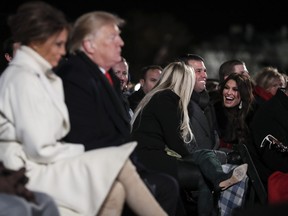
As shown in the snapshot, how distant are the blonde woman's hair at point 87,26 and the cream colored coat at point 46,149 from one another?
438mm

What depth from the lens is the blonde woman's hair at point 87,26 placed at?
4.81 meters

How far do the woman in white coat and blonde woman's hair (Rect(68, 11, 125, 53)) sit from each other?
26 centimetres

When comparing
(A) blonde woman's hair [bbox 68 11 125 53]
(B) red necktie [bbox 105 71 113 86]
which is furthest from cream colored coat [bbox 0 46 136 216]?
(B) red necktie [bbox 105 71 113 86]

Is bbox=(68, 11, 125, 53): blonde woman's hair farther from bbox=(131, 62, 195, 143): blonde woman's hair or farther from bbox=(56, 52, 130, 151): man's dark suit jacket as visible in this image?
bbox=(131, 62, 195, 143): blonde woman's hair

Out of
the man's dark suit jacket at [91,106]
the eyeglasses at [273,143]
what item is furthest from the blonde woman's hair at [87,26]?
the eyeglasses at [273,143]

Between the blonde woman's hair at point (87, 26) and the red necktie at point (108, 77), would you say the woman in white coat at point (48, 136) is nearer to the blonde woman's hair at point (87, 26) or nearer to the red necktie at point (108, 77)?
the blonde woman's hair at point (87, 26)

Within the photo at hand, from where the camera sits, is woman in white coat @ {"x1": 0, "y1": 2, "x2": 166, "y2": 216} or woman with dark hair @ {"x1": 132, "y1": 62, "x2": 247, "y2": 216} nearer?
woman in white coat @ {"x1": 0, "y1": 2, "x2": 166, "y2": 216}

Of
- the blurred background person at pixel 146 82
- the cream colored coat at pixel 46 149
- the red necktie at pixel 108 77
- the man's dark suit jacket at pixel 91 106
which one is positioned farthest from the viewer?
the blurred background person at pixel 146 82

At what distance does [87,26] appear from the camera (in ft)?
15.8

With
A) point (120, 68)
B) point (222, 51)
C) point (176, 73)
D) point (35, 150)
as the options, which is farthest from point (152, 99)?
point (222, 51)

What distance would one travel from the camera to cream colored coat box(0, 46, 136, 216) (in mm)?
4270

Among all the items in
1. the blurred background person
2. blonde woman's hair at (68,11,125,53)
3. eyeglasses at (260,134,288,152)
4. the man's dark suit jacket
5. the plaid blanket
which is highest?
blonde woman's hair at (68,11,125,53)

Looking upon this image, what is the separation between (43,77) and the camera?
4.43 meters

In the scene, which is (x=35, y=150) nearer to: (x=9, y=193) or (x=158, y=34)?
(x=9, y=193)
